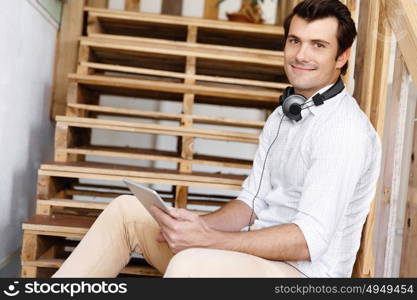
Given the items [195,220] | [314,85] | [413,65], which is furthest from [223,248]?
[413,65]

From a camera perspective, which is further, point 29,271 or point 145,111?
point 145,111

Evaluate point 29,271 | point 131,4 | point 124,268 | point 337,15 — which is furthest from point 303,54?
point 131,4

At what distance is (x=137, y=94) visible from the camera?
3.26m

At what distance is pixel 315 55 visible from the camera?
1.57 m

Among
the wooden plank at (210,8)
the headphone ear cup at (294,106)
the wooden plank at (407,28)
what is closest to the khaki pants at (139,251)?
the headphone ear cup at (294,106)

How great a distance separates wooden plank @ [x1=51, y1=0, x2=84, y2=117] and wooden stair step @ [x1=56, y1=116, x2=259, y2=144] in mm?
731

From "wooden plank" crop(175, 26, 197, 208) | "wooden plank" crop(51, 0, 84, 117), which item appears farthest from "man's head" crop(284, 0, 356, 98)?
"wooden plank" crop(51, 0, 84, 117)

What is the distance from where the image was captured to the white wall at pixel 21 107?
7.61 ft

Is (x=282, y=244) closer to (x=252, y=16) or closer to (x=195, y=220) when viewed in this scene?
(x=195, y=220)

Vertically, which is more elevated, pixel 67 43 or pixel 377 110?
pixel 67 43

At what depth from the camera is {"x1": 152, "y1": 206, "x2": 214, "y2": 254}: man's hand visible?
4.64 ft

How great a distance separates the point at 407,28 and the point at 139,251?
40.3 inches

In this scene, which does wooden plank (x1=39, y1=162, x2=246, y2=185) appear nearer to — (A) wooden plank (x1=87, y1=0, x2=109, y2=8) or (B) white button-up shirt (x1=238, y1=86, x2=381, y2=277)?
(B) white button-up shirt (x1=238, y1=86, x2=381, y2=277)

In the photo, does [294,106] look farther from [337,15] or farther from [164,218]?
[164,218]
